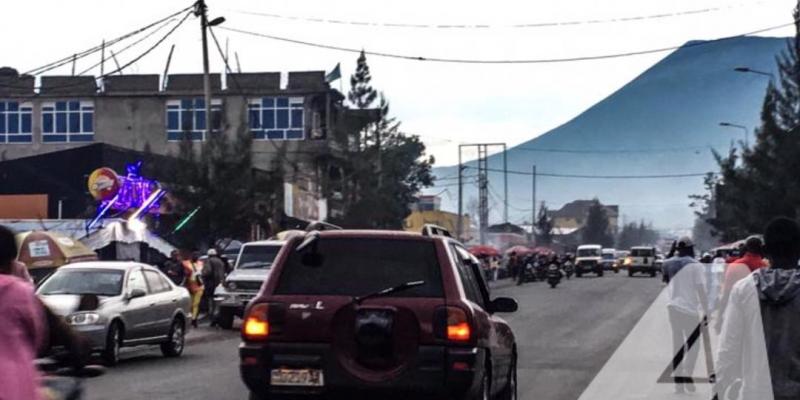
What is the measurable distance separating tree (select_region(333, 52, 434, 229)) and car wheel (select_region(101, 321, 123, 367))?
40192 mm

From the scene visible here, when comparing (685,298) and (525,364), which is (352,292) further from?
(525,364)

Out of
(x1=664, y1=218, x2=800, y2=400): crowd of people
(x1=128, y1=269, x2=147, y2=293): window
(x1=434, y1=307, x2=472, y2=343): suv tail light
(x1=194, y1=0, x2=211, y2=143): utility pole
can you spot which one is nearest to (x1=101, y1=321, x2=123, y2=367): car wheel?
(x1=128, y1=269, x2=147, y2=293): window

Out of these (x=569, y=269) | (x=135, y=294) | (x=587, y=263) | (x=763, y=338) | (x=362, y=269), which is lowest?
(x=569, y=269)

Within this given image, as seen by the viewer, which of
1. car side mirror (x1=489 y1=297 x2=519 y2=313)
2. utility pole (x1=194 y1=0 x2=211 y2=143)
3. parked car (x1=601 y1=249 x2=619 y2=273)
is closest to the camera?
car side mirror (x1=489 y1=297 x2=519 y2=313)

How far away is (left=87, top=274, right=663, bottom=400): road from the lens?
1548 cm

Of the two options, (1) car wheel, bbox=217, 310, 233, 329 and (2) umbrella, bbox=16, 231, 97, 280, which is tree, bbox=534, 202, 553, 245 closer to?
(2) umbrella, bbox=16, 231, 97, 280

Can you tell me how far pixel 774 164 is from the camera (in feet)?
181

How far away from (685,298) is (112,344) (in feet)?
27.0

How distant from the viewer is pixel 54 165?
160ft

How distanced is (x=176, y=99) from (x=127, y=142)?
3.38 metres

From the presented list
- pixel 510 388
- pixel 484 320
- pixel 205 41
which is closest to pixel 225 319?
pixel 205 41

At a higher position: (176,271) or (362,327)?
(362,327)

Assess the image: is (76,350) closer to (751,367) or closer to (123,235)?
(751,367)

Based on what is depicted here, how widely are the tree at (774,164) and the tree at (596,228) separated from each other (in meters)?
106
